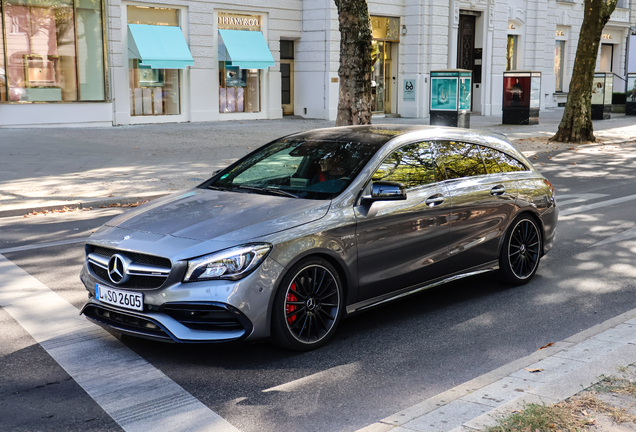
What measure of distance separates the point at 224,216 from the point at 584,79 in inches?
742

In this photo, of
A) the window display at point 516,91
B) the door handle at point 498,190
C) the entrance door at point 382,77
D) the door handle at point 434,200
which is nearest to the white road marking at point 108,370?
the door handle at point 434,200

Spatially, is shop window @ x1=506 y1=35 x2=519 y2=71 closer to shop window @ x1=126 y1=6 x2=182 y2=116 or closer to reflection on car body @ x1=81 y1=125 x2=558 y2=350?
shop window @ x1=126 y1=6 x2=182 y2=116

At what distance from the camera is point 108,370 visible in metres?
4.64

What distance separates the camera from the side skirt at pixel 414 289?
17.4 ft

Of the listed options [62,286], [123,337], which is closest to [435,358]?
[123,337]

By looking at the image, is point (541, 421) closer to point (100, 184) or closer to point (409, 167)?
point (409, 167)

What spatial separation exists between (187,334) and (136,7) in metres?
21.8

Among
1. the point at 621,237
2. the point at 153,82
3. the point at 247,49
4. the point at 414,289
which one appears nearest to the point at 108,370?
the point at 414,289

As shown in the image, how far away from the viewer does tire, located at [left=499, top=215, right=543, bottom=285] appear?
21.6ft

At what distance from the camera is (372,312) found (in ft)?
19.8

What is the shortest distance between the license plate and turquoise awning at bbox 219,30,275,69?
22380 millimetres

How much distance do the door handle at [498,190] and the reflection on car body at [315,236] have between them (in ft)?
0.05

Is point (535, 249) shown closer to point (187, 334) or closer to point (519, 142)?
point (187, 334)

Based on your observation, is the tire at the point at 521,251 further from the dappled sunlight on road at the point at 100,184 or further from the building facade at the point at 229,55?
the building facade at the point at 229,55
